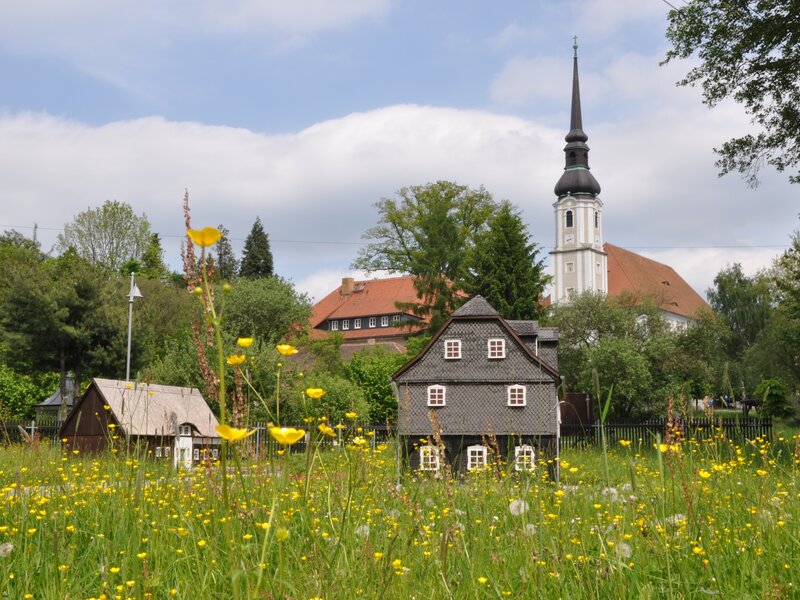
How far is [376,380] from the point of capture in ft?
158

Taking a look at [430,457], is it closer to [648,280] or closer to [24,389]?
[24,389]

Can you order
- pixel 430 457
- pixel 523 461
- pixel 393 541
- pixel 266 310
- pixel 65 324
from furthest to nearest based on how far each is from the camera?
pixel 266 310 < pixel 65 324 < pixel 523 461 < pixel 430 457 < pixel 393 541

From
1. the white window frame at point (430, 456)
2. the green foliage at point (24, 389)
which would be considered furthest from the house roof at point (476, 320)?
the green foliage at point (24, 389)

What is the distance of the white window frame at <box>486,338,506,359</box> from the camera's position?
21906mm

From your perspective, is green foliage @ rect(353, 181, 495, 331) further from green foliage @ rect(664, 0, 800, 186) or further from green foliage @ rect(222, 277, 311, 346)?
green foliage @ rect(664, 0, 800, 186)

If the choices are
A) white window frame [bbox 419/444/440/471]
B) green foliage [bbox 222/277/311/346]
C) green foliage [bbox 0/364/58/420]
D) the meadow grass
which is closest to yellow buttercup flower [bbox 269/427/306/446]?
the meadow grass

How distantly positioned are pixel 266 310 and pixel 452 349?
93.8 feet

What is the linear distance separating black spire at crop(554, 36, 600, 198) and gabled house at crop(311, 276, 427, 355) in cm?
2255

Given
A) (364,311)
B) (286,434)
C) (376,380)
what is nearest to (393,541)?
(286,434)

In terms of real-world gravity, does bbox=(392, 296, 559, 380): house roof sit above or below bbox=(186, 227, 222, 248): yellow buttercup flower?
above

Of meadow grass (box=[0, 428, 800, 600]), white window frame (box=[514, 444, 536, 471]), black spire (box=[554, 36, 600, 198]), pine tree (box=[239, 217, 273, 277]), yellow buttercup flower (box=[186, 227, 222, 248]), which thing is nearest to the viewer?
yellow buttercup flower (box=[186, 227, 222, 248])

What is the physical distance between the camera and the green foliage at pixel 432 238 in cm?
4594

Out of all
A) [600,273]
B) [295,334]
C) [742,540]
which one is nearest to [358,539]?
[742,540]

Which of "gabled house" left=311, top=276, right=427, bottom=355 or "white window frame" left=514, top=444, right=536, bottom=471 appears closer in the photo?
"white window frame" left=514, top=444, right=536, bottom=471
